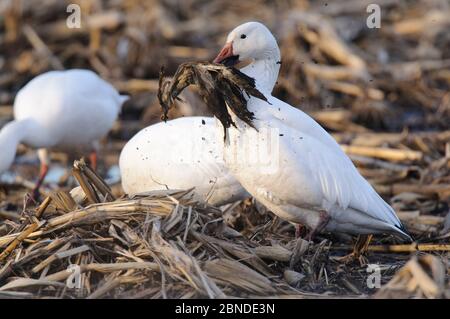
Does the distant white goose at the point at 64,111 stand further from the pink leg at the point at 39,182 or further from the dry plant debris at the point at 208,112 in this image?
the dry plant debris at the point at 208,112

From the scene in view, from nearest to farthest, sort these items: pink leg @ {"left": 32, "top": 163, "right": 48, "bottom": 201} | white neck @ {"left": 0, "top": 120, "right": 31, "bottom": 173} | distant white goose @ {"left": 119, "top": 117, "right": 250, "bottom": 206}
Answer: distant white goose @ {"left": 119, "top": 117, "right": 250, "bottom": 206} → white neck @ {"left": 0, "top": 120, "right": 31, "bottom": 173} → pink leg @ {"left": 32, "top": 163, "right": 48, "bottom": 201}

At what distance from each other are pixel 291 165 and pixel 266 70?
88 centimetres

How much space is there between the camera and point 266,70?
6773 mm

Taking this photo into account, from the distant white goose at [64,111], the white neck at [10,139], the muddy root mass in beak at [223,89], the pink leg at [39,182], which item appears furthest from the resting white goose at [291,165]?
the distant white goose at [64,111]

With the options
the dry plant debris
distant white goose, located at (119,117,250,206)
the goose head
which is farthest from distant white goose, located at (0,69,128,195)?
the goose head

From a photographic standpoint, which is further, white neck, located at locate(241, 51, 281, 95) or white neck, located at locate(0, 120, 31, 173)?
white neck, located at locate(0, 120, 31, 173)

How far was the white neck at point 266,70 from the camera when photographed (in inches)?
264

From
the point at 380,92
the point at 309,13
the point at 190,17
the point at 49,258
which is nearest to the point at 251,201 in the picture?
the point at 49,258

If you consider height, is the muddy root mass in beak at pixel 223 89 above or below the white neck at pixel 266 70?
below

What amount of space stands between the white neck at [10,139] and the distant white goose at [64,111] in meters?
0.01

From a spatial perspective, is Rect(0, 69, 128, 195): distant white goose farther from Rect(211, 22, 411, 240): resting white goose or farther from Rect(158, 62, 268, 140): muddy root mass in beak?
Rect(158, 62, 268, 140): muddy root mass in beak

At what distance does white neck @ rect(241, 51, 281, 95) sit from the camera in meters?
6.71

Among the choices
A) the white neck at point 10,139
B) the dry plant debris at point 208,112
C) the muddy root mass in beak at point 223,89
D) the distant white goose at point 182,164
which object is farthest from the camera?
the white neck at point 10,139
